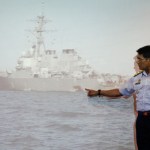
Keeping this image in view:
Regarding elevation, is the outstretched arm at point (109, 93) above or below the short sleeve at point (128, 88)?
below

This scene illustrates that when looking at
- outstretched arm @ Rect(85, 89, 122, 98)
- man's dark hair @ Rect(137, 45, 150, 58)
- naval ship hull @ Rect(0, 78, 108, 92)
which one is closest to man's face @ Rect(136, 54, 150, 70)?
man's dark hair @ Rect(137, 45, 150, 58)

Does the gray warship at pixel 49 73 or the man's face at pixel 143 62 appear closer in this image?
the man's face at pixel 143 62

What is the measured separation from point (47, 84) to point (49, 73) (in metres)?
1.05

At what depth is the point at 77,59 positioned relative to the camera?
115 ft

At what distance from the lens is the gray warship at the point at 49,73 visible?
108 ft

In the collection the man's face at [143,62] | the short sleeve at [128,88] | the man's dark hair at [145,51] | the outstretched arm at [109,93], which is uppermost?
the man's dark hair at [145,51]

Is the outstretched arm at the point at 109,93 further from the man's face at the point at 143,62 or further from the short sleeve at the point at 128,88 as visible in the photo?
the man's face at the point at 143,62

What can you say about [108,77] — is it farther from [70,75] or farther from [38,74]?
[38,74]

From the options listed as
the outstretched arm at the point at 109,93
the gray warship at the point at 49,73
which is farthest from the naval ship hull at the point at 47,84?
the outstretched arm at the point at 109,93

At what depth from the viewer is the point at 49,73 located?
3391cm

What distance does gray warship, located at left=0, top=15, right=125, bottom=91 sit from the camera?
108 ft

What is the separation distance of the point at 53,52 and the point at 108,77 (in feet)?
25.3

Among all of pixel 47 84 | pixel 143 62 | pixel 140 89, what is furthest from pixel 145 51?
pixel 47 84

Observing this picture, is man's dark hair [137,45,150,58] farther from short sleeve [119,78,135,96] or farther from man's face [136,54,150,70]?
short sleeve [119,78,135,96]
